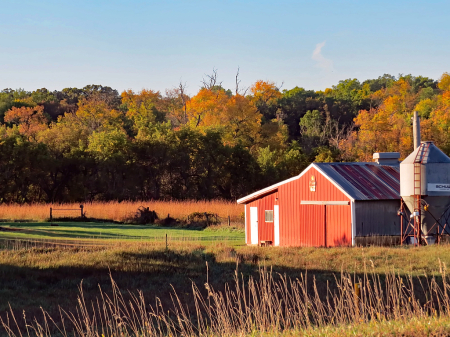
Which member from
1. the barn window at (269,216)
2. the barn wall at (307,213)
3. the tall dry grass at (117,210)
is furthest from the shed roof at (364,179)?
the tall dry grass at (117,210)

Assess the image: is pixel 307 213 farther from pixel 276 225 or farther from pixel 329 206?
pixel 276 225

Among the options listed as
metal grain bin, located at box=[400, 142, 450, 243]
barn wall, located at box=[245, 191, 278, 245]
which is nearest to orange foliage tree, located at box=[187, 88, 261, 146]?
barn wall, located at box=[245, 191, 278, 245]

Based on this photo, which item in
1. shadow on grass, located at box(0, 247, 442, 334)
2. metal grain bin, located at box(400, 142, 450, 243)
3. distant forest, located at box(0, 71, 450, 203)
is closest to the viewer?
shadow on grass, located at box(0, 247, 442, 334)

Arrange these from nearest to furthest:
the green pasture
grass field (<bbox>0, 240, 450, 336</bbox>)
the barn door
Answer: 1. grass field (<bbox>0, 240, 450, 336</bbox>)
2. the barn door
3. the green pasture

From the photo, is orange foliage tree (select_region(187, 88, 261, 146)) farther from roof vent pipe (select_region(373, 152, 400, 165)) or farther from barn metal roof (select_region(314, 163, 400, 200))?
barn metal roof (select_region(314, 163, 400, 200))

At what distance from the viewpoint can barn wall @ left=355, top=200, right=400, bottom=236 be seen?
2761cm

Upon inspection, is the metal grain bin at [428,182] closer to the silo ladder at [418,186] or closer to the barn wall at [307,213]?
the silo ladder at [418,186]

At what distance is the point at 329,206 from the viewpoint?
29.1m

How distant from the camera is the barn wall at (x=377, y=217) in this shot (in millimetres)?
27609

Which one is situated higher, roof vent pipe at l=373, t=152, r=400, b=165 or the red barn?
roof vent pipe at l=373, t=152, r=400, b=165

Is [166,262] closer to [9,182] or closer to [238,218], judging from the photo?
[238,218]

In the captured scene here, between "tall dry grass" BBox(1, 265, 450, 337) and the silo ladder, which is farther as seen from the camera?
the silo ladder

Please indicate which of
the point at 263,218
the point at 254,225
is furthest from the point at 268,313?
the point at 254,225

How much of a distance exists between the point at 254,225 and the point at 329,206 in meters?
5.95
